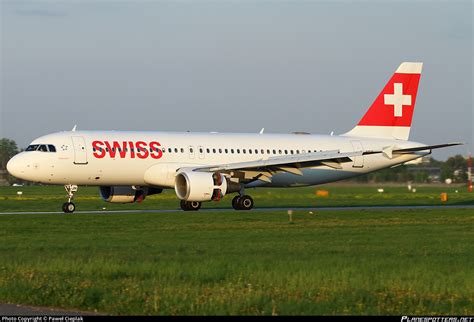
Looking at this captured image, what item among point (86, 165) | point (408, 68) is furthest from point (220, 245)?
point (408, 68)

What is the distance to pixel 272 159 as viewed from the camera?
4691 cm

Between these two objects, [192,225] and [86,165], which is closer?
[192,225]

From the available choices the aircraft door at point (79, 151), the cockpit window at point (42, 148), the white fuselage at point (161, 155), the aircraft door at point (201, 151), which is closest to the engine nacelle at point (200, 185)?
the white fuselage at point (161, 155)

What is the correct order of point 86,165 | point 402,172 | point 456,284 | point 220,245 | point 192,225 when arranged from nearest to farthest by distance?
point 456,284, point 220,245, point 192,225, point 86,165, point 402,172

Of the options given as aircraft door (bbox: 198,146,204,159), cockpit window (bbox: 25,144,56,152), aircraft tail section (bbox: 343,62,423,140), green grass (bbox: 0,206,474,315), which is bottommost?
green grass (bbox: 0,206,474,315)

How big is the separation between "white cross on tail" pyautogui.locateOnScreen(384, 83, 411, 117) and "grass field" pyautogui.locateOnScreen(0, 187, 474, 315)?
652 inches

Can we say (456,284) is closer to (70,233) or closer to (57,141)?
(70,233)

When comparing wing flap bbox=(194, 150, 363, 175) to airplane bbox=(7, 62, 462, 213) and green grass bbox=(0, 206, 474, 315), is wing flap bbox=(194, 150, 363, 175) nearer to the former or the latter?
airplane bbox=(7, 62, 462, 213)

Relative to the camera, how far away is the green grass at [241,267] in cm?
1590

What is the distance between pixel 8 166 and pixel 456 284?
30.1 m

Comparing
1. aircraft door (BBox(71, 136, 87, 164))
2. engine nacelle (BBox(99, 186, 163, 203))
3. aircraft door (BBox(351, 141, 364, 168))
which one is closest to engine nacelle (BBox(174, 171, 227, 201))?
engine nacelle (BBox(99, 186, 163, 203))

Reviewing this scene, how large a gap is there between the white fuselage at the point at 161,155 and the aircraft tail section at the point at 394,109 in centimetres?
116

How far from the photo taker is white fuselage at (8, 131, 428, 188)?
43781mm

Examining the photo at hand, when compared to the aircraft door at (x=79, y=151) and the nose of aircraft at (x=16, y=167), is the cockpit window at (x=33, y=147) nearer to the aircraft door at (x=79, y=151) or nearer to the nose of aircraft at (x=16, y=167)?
the nose of aircraft at (x=16, y=167)
